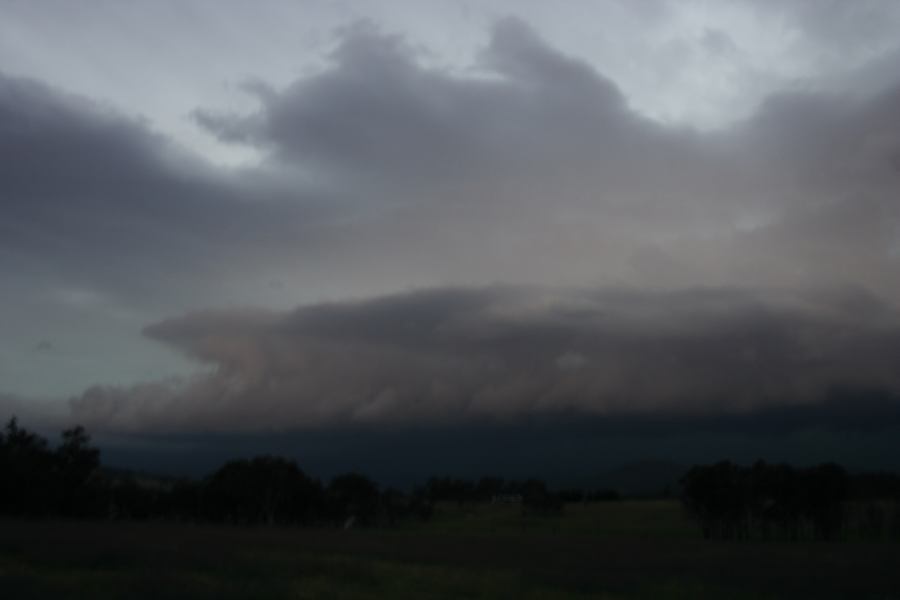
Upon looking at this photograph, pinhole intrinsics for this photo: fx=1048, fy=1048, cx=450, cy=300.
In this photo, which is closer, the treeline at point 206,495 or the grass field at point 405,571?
the grass field at point 405,571

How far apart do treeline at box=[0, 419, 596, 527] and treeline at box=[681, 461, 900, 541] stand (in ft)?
134

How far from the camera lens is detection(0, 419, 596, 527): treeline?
110 meters

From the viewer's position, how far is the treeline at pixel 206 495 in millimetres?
110062

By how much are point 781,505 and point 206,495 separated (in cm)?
6867

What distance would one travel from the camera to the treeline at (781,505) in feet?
393

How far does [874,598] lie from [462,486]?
501ft

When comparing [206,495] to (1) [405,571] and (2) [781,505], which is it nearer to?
(2) [781,505]

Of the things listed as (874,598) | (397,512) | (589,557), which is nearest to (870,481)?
(397,512)

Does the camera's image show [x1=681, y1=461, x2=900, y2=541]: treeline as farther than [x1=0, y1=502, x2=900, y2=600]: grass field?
Yes

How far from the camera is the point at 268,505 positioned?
5074 inches

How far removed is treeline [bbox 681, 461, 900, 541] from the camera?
393 feet

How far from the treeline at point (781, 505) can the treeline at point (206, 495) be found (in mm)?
40785

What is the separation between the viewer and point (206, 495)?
12850cm

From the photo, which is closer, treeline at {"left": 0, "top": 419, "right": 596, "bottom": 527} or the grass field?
the grass field
